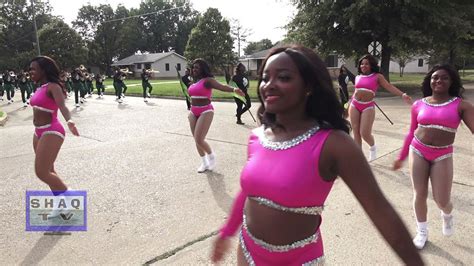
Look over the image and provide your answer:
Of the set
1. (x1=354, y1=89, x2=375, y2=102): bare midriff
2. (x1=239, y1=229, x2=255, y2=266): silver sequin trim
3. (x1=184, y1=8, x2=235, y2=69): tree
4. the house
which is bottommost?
(x1=239, y1=229, x2=255, y2=266): silver sequin trim

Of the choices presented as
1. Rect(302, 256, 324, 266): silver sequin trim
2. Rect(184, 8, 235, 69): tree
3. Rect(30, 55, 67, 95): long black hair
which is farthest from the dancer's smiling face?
Rect(184, 8, 235, 69): tree

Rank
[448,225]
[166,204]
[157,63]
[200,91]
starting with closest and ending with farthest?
[448,225] → [166,204] → [200,91] → [157,63]

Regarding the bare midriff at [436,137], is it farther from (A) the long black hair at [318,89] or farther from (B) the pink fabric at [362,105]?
(B) the pink fabric at [362,105]

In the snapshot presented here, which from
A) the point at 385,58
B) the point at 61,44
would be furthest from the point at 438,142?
the point at 61,44

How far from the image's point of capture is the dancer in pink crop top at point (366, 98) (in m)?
6.45

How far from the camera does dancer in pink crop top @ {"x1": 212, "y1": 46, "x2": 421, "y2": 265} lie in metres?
1.48

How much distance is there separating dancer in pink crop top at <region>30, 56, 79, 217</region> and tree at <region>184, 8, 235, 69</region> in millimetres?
47777

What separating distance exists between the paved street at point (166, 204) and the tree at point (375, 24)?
10.1 meters

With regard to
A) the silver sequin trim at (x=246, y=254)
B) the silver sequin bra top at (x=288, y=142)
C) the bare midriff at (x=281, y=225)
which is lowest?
the silver sequin trim at (x=246, y=254)

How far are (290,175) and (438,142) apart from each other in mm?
2599

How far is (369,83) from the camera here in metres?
6.54

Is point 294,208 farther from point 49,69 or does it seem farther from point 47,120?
point 49,69

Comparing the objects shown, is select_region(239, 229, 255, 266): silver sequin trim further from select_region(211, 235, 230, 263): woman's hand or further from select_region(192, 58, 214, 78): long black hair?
select_region(192, 58, 214, 78): long black hair

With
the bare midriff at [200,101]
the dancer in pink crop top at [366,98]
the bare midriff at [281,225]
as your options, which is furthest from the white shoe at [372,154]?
the bare midriff at [281,225]
